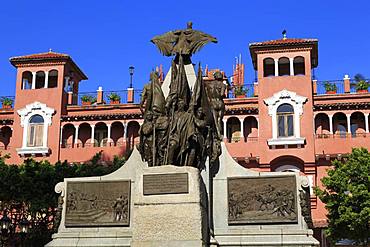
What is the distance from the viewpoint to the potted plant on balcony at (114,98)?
161 ft

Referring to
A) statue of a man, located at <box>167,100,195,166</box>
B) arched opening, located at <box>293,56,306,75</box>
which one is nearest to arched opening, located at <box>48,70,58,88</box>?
arched opening, located at <box>293,56,306,75</box>

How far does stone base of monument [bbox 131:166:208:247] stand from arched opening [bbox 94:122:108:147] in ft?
113

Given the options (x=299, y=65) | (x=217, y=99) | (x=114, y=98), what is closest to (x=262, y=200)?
(x=217, y=99)

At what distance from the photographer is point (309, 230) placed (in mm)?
15656

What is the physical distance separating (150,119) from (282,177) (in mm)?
3921

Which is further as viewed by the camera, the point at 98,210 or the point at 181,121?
the point at 98,210

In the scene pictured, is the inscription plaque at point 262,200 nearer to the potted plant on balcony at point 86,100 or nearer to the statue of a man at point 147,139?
the statue of a man at point 147,139

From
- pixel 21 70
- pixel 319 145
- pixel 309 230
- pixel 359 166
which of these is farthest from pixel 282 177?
pixel 21 70

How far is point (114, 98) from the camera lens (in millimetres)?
49312

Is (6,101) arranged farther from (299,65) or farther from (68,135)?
(299,65)

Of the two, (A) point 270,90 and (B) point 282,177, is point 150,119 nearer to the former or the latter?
(B) point 282,177

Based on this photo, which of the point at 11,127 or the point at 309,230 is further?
the point at 11,127

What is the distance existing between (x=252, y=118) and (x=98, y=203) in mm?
30931

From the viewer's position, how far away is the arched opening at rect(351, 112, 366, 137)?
148 feet
